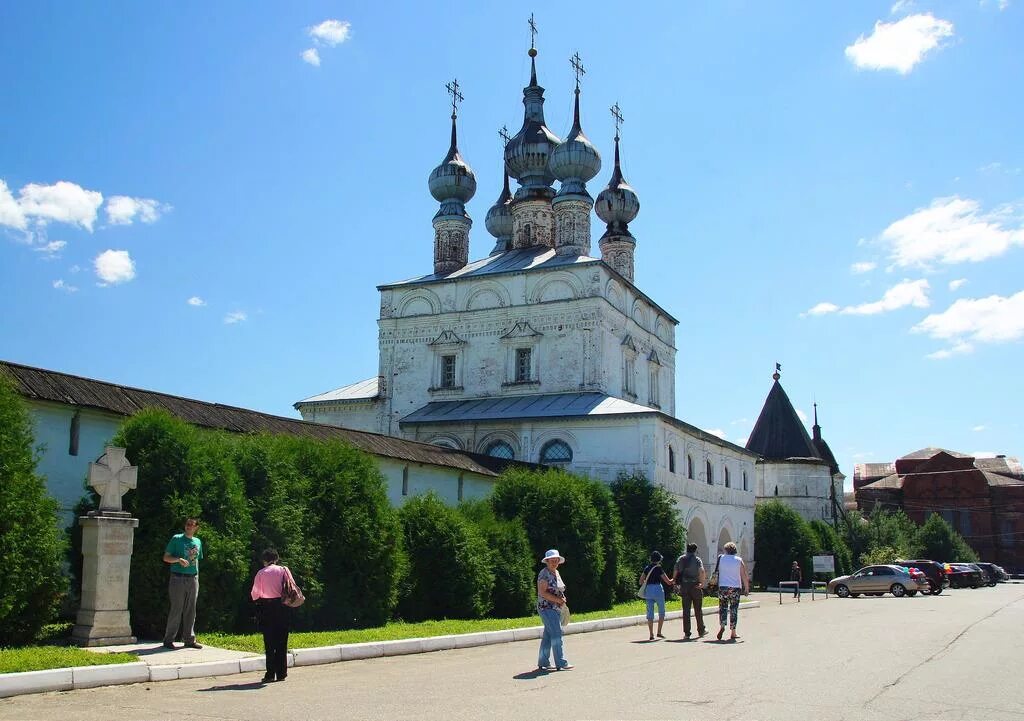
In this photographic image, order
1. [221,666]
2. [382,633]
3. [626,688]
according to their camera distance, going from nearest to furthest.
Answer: [626,688] → [221,666] → [382,633]

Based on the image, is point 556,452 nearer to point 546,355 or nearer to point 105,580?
point 546,355

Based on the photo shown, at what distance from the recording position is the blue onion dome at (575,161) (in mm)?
37188

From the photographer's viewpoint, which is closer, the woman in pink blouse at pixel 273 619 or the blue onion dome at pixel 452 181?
the woman in pink blouse at pixel 273 619

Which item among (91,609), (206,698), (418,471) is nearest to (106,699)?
(206,698)

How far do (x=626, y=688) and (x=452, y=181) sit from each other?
1267 inches

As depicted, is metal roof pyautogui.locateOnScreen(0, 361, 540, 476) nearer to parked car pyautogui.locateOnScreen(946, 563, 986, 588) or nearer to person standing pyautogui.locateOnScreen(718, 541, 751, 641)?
person standing pyautogui.locateOnScreen(718, 541, 751, 641)

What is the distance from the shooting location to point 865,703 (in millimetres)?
8438

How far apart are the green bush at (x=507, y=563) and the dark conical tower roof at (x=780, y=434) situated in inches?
1430

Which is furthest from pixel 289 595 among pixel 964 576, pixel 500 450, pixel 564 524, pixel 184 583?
pixel 964 576

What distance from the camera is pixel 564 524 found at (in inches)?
862

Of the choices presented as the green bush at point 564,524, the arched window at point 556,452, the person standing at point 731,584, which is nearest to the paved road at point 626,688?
the person standing at point 731,584

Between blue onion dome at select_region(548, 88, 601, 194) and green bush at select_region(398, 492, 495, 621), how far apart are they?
A: 2125 cm

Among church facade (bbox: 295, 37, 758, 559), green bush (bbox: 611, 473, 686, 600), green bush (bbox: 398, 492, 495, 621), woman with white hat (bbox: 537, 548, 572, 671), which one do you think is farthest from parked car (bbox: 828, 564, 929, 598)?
woman with white hat (bbox: 537, 548, 572, 671)

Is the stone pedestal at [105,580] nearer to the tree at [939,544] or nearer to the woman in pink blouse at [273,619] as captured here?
the woman in pink blouse at [273,619]
